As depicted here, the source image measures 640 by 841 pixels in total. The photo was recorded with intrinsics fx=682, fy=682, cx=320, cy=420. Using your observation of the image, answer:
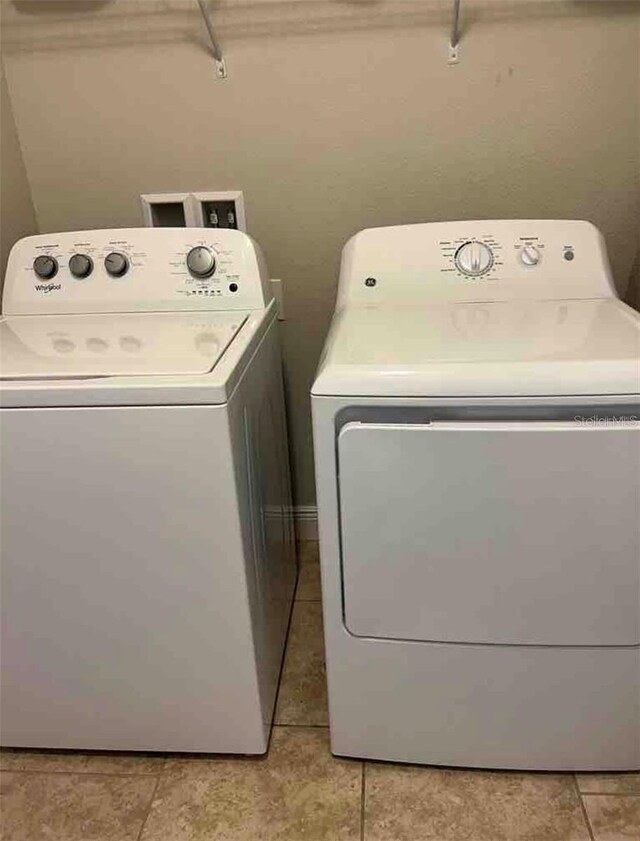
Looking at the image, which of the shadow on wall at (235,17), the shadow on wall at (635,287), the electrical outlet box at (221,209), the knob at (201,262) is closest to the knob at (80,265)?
the knob at (201,262)

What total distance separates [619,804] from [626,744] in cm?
11

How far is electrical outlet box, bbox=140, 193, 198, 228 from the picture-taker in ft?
5.66

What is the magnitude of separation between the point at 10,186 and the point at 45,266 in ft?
1.04

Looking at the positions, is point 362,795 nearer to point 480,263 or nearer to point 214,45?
point 480,263

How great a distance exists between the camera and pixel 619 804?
4.13 ft

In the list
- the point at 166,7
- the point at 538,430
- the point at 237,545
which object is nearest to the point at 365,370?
the point at 538,430

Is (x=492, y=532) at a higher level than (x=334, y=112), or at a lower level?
lower

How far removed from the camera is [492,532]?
1096mm

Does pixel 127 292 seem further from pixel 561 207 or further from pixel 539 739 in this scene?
pixel 539 739

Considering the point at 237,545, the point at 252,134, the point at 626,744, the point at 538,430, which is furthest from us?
the point at 252,134

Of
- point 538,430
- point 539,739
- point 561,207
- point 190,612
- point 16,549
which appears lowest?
point 539,739

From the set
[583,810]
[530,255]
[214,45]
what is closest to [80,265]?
[214,45]

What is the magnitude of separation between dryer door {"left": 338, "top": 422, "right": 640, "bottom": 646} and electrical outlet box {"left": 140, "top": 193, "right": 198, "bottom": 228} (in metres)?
0.94

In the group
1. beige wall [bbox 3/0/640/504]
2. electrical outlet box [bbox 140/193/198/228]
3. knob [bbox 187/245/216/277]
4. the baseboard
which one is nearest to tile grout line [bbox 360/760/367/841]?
the baseboard
